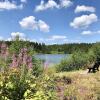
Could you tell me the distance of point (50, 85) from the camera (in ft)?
37.8

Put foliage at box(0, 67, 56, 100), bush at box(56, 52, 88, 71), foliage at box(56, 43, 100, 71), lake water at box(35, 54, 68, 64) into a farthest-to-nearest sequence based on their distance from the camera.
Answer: bush at box(56, 52, 88, 71)
foliage at box(56, 43, 100, 71)
lake water at box(35, 54, 68, 64)
foliage at box(0, 67, 56, 100)

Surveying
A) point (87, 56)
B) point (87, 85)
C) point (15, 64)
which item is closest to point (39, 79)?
point (15, 64)

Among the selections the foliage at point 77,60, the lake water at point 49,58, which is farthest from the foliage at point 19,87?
the foliage at point 77,60

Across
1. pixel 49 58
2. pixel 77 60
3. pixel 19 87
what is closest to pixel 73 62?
pixel 77 60

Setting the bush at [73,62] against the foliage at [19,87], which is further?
the bush at [73,62]

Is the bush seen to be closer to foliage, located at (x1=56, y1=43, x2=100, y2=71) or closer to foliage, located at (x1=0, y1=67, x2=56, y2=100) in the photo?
foliage, located at (x1=56, y1=43, x2=100, y2=71)

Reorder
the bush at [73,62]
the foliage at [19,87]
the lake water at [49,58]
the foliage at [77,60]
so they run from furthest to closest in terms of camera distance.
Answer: the bush at [73,62] < the foliage at [77,60] < the lake water at [49,58] < the foliage at [19,87]

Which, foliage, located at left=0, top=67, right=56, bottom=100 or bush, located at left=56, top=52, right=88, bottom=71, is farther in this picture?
bush, located at left=56, top=52, right=88, bottom=71

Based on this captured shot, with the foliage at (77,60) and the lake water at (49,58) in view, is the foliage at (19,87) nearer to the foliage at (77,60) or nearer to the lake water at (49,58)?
the lake water at (49,58)

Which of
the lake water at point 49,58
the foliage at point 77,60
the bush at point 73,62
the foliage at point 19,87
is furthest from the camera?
the bush at point 73,62

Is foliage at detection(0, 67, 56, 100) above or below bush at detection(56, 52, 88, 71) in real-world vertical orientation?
above

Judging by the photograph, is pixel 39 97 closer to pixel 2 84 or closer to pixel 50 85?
pixel 2 84

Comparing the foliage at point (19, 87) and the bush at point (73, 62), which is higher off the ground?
the foliage at point (19, 87)

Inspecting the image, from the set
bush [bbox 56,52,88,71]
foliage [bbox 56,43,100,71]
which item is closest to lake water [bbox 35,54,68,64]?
bush [bbox 56,52,88,71]
